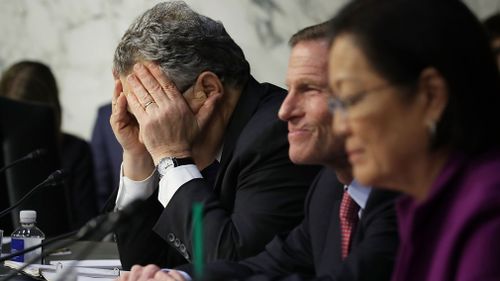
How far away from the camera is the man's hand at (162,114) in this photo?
2.70 meters

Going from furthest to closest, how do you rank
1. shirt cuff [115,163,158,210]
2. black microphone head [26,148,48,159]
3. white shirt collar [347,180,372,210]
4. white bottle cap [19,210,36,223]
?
1. shirt cuff [115,163,158,210]
2. white bottle cap [19,210,36,223]
3. black microphone head [26,148,48,159]
4. white shirt collar [347,180,372,210]

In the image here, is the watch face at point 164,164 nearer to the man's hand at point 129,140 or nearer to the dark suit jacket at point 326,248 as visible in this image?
the man's hand at point 129,140

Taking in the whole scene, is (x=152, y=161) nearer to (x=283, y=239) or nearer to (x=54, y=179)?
(x=54, y=179)

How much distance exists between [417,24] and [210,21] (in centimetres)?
147

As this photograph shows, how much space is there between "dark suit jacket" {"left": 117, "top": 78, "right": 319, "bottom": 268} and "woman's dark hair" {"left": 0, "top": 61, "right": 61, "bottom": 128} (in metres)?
2.36

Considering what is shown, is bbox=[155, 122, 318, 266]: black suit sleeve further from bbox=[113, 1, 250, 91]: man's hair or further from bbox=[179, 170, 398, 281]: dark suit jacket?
bbox=[113, 1, 250, 91]: man's hair

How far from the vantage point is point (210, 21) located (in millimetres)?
2838

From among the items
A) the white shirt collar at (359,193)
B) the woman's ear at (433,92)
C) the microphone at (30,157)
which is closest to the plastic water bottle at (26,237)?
the microphone at (30,157)

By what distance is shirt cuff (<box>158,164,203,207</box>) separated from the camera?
2.54 meters

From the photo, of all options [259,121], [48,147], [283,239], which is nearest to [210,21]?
[259,121]

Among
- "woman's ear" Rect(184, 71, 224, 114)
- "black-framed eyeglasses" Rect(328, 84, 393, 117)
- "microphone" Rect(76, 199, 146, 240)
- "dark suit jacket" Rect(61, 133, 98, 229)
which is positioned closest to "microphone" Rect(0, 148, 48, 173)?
"woman's ear" Rect(184, 71, 224, 114)

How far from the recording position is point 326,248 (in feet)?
6.89

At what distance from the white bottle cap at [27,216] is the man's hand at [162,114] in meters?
0.35

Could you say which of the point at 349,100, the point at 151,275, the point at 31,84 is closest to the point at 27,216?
the point at 151,275
